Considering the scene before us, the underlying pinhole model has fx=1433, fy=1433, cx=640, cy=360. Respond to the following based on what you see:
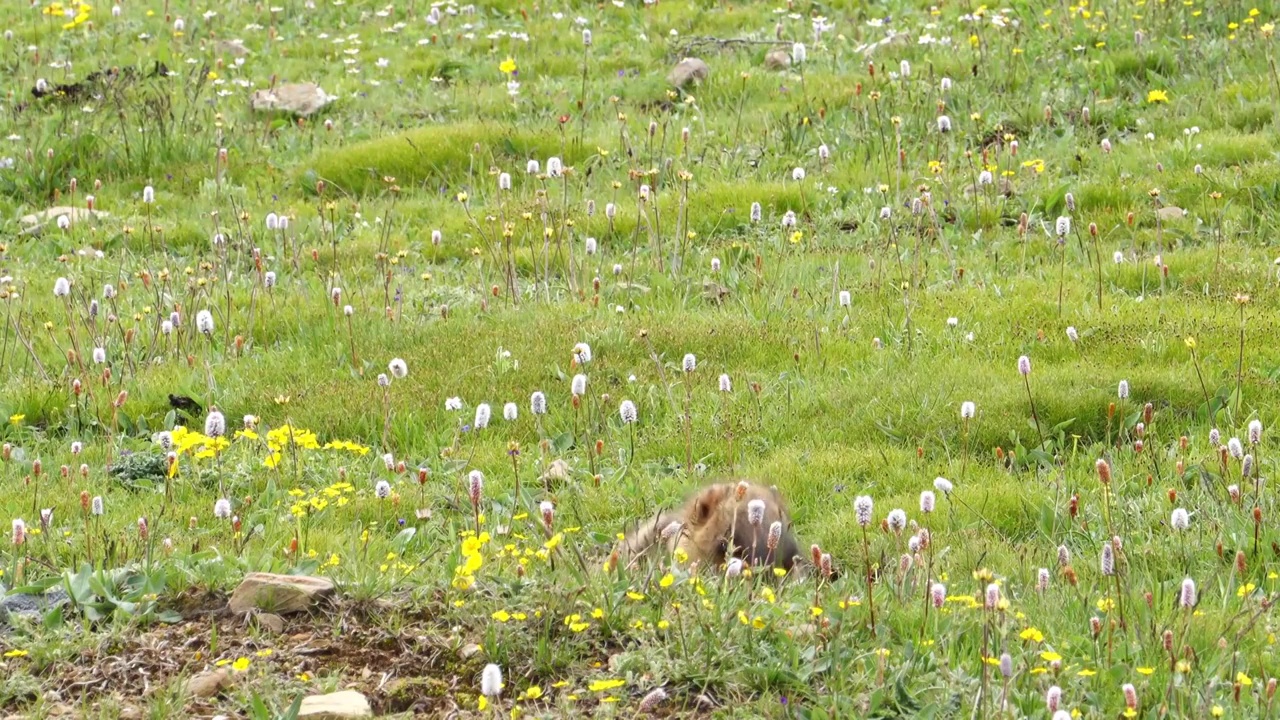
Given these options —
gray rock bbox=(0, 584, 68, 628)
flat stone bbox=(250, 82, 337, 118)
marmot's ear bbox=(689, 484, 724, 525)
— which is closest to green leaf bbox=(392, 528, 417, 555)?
marmot's ear bbox=(689, 484, 724, 525)

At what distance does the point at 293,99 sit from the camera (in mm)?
12508

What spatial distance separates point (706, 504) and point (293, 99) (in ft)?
27.5

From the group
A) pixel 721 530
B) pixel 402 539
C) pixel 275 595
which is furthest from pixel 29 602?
pixel 721 530

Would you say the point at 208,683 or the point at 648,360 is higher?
the point at 208,683

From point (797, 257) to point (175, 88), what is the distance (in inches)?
272

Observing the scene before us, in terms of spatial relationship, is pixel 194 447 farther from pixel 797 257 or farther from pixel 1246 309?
pixel 1246 309

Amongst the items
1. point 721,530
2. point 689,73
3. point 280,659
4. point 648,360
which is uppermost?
point 280,659

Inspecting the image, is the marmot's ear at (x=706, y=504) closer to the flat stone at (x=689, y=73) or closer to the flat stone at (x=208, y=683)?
the flat stone at (x=208, y=683)

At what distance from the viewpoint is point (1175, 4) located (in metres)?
11.9

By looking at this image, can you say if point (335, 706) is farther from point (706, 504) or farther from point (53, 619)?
point (706, 504)

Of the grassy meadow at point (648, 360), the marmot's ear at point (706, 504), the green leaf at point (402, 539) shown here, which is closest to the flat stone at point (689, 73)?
the grassy meadow at point (648, 360)

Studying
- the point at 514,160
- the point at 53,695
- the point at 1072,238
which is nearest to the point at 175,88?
the point at 514,160

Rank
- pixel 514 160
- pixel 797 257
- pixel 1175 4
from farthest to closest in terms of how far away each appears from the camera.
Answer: pixel 1175 4 → pixel 514 160 → pixel 797 257

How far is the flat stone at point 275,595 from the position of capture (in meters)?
4.41
